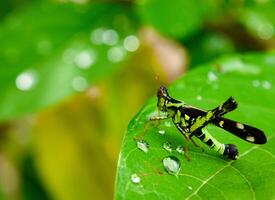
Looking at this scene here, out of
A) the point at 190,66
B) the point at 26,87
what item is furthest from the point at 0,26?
the point at 190,66

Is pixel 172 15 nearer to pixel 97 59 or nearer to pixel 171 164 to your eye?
pixel 97 59

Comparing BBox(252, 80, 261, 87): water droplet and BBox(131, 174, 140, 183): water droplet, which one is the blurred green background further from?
BBox(131, 174, 140, 183): water droplet

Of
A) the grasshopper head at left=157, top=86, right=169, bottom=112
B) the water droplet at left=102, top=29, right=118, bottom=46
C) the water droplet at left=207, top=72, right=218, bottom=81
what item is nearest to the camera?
the grasshopper head at left=157, top=86, right=169, bottom=112

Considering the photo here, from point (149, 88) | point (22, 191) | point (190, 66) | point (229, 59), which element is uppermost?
point (229, 59)

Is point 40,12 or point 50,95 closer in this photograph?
point 50,95

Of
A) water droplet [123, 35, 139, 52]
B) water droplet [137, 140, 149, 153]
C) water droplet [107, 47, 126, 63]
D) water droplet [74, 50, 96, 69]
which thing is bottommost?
water droplet [74, 50, 96, 69]

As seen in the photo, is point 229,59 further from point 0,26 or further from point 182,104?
point 0,26

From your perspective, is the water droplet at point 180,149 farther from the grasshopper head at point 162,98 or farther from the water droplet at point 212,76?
the water droplet at point 212,76

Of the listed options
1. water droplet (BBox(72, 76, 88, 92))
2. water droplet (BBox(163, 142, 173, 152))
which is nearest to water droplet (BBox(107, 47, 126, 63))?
water droplet (BBox(72, 76, 88, 92))
